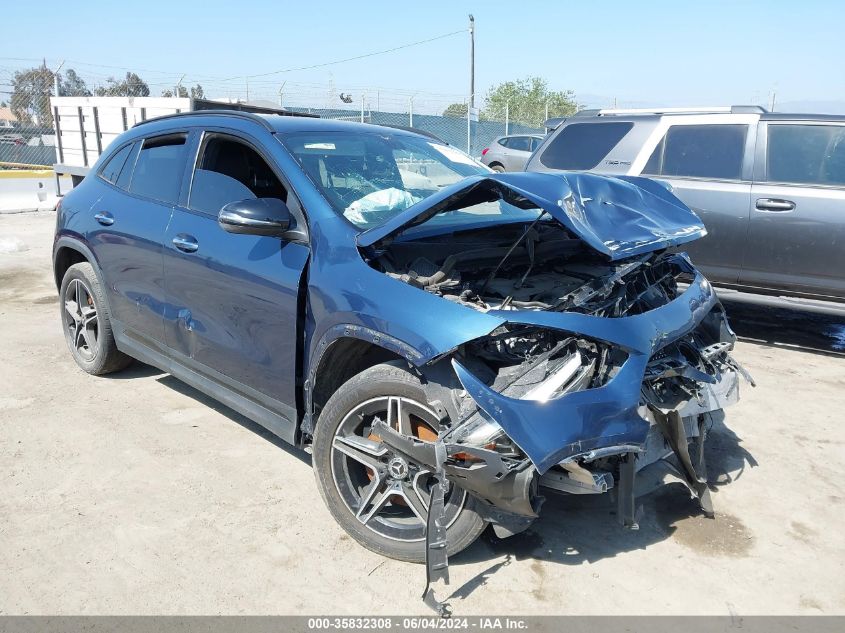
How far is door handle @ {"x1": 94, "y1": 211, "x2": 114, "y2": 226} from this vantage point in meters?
4.54

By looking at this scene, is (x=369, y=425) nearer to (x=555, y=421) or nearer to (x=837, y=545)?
(x=555, y=421)

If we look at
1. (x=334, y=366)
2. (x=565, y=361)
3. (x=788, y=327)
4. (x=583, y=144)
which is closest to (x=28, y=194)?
(x=583, y=144)

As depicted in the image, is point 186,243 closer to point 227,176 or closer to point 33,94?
point 227,176

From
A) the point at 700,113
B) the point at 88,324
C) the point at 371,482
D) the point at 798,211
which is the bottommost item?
the point at 371,482

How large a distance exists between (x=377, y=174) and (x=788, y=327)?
499 centimetres

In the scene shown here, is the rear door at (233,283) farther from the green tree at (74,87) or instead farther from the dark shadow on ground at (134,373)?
the green tree at (74,87)

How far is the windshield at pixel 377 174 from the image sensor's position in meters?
3.39

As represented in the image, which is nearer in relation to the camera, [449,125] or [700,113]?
[700,113]

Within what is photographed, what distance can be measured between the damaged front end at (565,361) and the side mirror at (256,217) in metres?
0.49

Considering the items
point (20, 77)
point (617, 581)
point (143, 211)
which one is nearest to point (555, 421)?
point (617, 581)

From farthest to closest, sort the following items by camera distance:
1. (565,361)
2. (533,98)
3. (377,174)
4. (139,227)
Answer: (533,98)
(139,227)
(377,174)
(565,361)

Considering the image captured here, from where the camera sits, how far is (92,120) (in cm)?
1310

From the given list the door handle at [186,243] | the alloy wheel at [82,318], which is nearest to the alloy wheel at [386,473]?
the door handle at [186,243]
